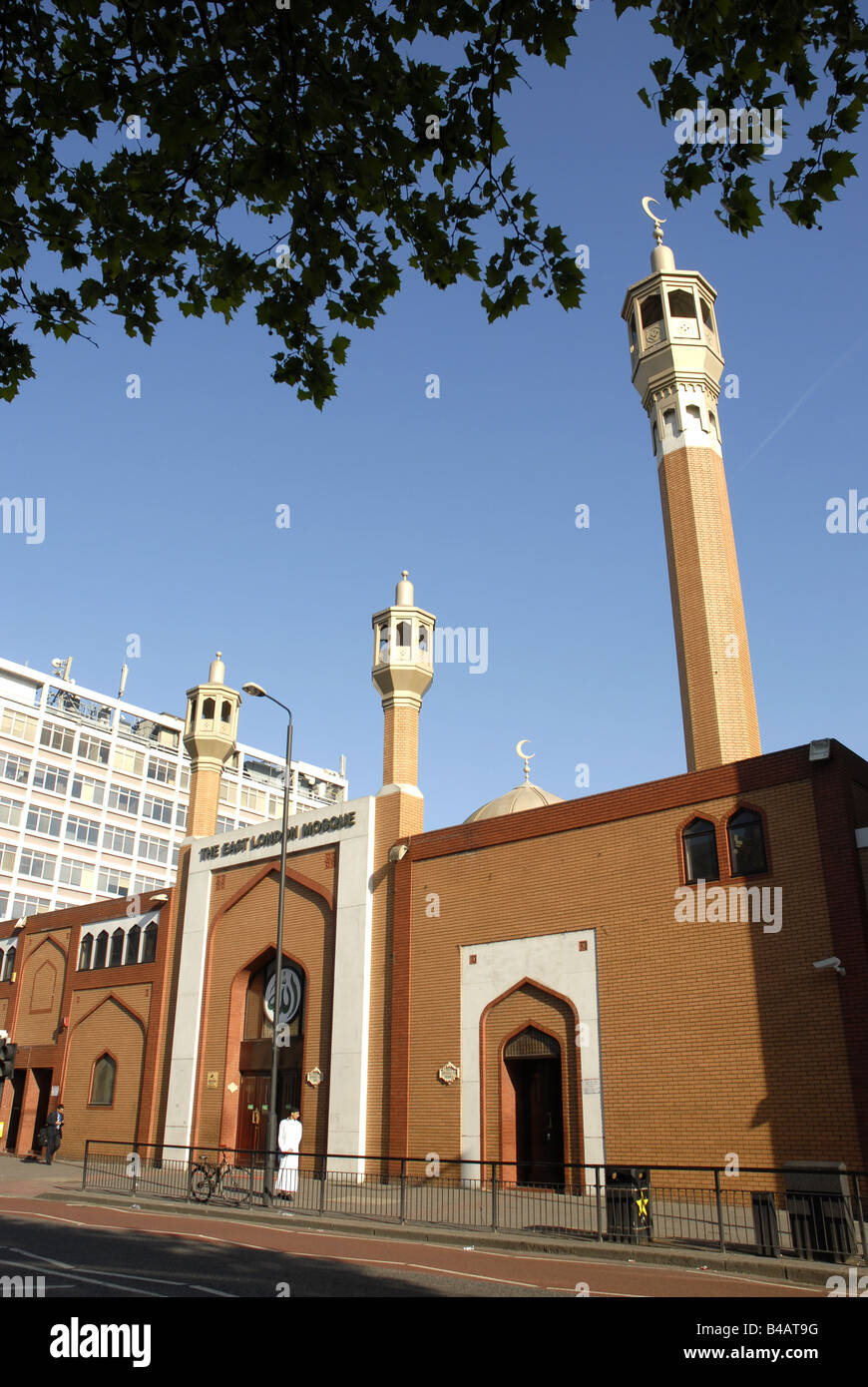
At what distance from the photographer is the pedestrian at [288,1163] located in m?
18.4

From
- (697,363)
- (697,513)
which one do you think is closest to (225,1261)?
(697,513)

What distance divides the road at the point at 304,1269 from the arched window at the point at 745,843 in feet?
24.7

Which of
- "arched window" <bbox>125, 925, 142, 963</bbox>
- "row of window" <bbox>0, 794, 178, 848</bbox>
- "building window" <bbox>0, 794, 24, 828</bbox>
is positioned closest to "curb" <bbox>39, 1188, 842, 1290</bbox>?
"arched window" <bbox>125, 925, 142, 963</bbox>

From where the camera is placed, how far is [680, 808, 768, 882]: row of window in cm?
1817

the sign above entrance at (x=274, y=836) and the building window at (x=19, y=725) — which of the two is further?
the building window at (x=19, y=725)

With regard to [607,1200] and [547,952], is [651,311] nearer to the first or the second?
[547,952]

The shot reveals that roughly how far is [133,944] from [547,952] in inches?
663

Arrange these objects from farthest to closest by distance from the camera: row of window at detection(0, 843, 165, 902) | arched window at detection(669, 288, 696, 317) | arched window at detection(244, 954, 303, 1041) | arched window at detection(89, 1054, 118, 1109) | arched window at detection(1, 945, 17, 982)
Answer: row of window at detection(0, 843, 165, 902), arched window at detection(1, 945, 17, 982), arched window at detection(89, 1054, 118, 1109), arched window at detection(669, 288, 696, 317), arched window at detection(244, 954, 303, 1041)

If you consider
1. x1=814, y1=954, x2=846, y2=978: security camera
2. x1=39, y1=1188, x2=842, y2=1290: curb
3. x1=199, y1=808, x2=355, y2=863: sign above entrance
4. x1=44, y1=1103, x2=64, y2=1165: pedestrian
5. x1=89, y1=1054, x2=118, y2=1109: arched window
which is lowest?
x1=39, y1=1188, x2=842, y2=1290: curb

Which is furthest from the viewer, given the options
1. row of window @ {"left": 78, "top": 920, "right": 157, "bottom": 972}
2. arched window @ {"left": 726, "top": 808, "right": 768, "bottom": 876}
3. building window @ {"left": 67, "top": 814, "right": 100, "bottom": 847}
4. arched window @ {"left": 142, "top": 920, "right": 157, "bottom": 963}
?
building window @ {"left": 67, "top": 814, "right": 100, "bottom": 847}

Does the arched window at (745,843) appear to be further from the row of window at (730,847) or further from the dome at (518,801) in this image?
the dome at (518,801)

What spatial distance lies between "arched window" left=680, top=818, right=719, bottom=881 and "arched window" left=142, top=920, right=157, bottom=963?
730 inches

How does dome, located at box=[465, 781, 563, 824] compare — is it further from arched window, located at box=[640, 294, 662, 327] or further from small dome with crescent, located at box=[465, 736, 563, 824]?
arched window, located at box=[640, 294, 662, 327]

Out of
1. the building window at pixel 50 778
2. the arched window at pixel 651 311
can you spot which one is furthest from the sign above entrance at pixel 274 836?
the building window at pixel 50 778
